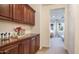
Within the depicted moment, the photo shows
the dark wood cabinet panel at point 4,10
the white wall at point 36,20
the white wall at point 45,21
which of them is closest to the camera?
the dark wood cabinet panel at point 4,10

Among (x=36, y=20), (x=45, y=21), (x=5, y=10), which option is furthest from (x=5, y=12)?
(x=45, y=21)

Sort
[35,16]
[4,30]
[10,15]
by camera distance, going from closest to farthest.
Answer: [10,15] < [4,30] < [35,16]

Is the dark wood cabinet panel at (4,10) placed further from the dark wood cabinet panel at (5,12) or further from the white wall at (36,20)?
the white wall at (36,20)

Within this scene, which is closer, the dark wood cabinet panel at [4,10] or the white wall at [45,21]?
the dark wood cabinet panel at [4,10]

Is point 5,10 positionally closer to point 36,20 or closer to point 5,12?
point 5,12

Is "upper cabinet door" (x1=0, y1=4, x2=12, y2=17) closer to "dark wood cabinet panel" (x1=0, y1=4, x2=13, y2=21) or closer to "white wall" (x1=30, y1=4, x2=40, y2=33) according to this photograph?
"dark wood cabinet panel" (x1=0, y1=4, x2=13, y2=21)

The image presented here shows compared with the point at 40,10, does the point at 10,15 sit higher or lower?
lower

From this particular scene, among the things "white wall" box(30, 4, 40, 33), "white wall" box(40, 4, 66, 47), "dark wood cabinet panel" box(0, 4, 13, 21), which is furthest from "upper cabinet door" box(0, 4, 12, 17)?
"white wall" box(40, 4, 66, 47)

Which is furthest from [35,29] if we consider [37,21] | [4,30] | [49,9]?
[4,30]

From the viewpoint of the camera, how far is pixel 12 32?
3.79 meters

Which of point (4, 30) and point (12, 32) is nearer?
point (4, 30)

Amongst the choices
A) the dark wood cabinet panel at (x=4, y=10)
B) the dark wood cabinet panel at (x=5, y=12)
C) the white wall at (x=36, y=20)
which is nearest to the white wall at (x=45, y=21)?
the white wall at (x=36, y=20)
